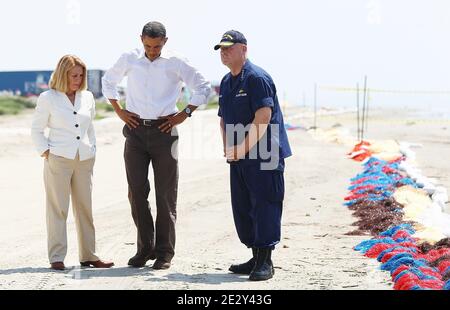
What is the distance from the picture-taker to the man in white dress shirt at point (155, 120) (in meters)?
7.39

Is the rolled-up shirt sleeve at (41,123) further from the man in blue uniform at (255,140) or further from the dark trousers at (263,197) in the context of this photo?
the dark trousers at (263,197)

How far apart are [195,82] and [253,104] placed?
0.80 metres

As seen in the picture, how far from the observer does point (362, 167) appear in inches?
663

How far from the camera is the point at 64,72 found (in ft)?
24.1

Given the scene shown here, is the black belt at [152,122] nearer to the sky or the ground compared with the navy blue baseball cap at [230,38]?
nearer to the ground

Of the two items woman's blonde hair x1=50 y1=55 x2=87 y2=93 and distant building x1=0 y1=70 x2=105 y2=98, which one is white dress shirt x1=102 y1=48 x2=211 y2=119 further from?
distant building x1=0 y1=70 x2=105 y2=98

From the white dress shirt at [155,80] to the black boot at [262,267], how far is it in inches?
55.8

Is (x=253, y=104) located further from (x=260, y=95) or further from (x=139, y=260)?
(x=139, y=260)

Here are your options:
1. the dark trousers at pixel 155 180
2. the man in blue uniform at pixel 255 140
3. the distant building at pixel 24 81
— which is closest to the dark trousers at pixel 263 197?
the man in blue uniform at pixel 255 140

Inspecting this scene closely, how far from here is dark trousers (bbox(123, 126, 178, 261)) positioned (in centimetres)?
743

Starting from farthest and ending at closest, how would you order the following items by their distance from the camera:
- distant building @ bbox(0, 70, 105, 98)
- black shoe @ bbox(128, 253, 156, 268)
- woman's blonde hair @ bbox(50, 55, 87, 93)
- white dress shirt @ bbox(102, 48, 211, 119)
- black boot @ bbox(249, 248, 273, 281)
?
1. distant building @ bbox(0, 70, 105, 98)
2. black shoe @ bbox(128, 253, 156, 268)
3. white dress shirt @ bbox(102, 48, 211, 119)
4. woman's blonde hair @ bbox(50, 55, 87, 93)
5. black boot @ bbox(249, 248, 273, 281)

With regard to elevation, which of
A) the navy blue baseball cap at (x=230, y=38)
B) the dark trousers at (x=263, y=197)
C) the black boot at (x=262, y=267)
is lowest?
the black boot at (x=262, y=267)

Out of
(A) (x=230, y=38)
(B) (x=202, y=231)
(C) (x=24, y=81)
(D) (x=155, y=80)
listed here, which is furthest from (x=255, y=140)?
(C) (x=24, y=81)

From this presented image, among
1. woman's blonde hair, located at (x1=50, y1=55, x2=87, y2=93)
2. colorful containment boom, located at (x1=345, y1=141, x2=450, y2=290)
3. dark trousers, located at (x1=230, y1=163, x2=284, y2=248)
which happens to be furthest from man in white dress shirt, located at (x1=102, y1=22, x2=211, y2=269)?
colorful containment boom, located at (x1=345, y1=141, x2=450, y2=290)
